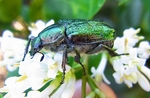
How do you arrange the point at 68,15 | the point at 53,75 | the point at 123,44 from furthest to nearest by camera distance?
1. the point at 68,15
2. the point at 123,44
3. the point at 53,75

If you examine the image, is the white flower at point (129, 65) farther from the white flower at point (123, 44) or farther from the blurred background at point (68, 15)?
the blurred background at point (68, 15)

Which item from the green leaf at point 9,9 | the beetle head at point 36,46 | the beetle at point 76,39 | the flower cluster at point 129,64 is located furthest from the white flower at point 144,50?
the green leaf at point 9,9

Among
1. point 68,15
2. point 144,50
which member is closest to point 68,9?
point 68,15

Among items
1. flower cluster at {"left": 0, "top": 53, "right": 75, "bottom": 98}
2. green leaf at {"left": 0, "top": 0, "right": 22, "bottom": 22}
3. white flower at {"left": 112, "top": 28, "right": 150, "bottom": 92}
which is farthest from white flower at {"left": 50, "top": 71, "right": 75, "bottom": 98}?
green leaf at {"left": 0, "top": 0, "right": 22, "bottom": 22}

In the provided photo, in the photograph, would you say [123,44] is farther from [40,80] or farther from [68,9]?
[68,9]

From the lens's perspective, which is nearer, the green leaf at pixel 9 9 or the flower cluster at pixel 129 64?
the flower cluster at pixel 129 64

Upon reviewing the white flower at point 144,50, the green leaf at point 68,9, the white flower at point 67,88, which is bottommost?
the white flower at point 67,88

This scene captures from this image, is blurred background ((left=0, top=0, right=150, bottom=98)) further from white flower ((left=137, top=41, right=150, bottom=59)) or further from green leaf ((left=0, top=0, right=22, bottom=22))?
white flower ((left=137, top=41, right=150, bottom=59))
